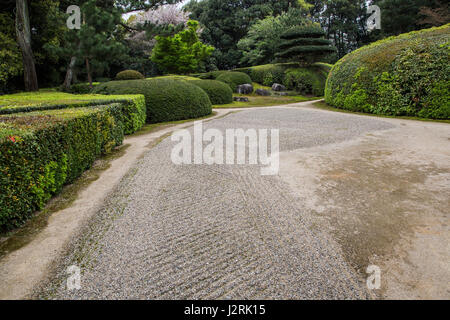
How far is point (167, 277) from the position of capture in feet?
5.97

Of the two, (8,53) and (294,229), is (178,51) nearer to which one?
(8,53)

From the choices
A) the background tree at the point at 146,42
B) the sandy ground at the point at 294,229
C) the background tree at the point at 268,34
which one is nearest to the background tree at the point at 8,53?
the background tree at the point at 146,42

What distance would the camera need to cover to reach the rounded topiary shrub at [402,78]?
8.22 metres

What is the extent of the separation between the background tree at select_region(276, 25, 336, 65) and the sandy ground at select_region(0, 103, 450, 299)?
16635 mm

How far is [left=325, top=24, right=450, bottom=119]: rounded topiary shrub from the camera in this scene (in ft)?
27.0

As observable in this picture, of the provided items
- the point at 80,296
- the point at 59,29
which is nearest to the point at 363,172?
the point at 80,296

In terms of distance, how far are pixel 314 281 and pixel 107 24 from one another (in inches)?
570

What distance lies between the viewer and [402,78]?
891cm

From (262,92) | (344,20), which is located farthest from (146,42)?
(344,20)

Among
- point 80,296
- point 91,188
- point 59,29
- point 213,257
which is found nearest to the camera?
point 80,296

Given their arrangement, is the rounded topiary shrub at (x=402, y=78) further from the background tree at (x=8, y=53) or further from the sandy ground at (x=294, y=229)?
the background tree at (x=8, y=53)

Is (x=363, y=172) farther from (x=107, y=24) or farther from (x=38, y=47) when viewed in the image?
(x=38, y=47)

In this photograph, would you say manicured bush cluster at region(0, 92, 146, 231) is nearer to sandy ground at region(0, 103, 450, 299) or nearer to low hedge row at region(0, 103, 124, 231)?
low hedge row at region(0, 103, 124, 231)

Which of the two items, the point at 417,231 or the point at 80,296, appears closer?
the point at 80,296
